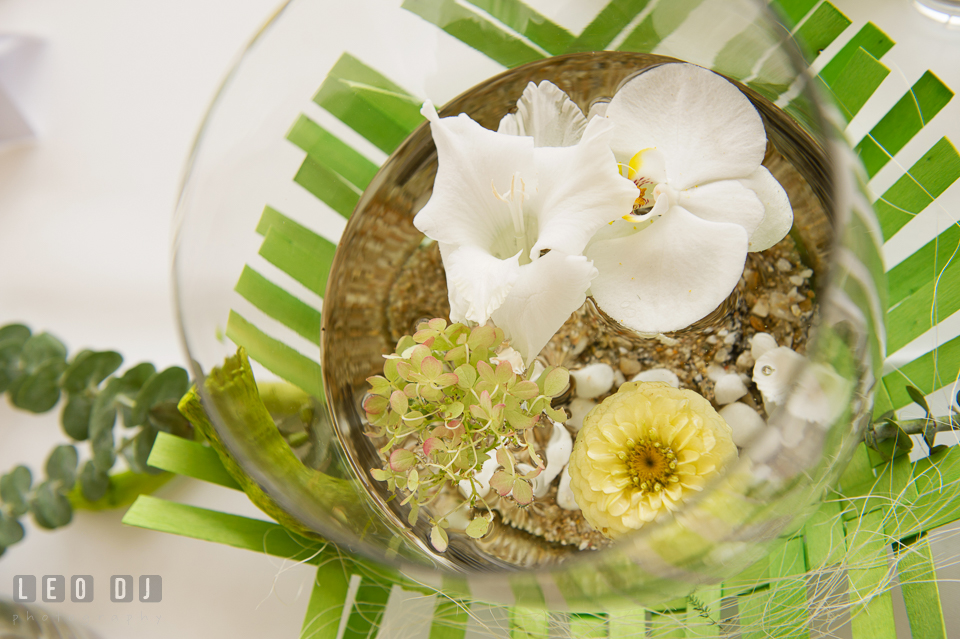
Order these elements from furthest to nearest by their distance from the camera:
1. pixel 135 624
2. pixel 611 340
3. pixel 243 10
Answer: pixel 243 10 → pixel 135 624 → pixel 611 340

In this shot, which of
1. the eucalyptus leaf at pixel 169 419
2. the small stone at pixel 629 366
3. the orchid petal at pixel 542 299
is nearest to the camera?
the orchid petal at pixel 542 299

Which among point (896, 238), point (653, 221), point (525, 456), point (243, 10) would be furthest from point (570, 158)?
point (243, 10)

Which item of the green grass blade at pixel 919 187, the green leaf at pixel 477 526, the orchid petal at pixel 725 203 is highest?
the green grass blade at pixel 919 187

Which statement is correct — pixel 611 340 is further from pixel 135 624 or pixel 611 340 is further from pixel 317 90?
pixel 135 624

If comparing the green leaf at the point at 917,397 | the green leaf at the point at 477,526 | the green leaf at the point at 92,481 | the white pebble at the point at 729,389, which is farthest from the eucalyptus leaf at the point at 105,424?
the green leaf at the point at 917,397

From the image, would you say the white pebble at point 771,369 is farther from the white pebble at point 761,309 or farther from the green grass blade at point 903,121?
the green grass blade at point 903,121

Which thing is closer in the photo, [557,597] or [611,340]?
[557,597]

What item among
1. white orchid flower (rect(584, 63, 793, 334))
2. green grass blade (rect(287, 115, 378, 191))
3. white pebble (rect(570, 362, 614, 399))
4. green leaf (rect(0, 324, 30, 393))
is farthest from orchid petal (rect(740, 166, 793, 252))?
green leaf (rect(0, 324, 30, 393))

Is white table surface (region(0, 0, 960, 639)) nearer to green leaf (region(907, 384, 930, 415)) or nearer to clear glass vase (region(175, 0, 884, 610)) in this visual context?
clear glass vase (region(175, 0, 884, 610))
